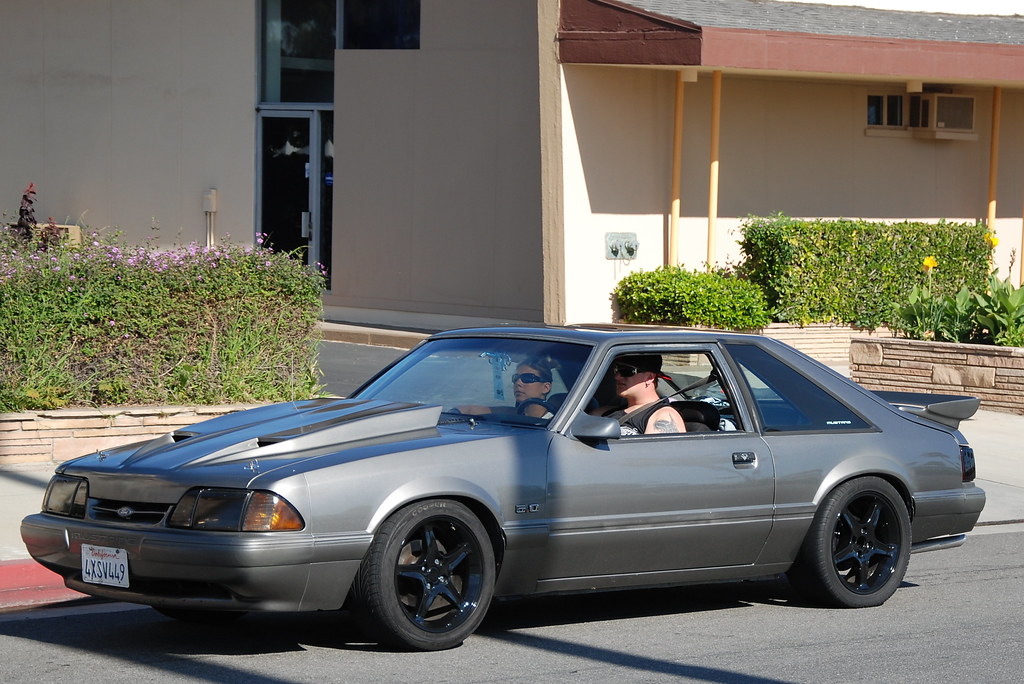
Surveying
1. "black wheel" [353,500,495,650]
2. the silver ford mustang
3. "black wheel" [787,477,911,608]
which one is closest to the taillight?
the silver ford mustang

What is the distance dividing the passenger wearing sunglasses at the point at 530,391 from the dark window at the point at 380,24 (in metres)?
13.1

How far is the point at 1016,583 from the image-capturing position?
8250mm

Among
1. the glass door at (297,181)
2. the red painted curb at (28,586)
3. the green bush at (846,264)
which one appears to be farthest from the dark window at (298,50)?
the red painted curb at (28,586)

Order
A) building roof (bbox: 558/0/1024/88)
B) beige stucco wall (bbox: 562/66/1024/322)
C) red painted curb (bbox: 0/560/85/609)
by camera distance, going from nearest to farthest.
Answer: red painted curb (bbox: 0/560/85/609) < building roof (bbox: 558/0/1024/88) < beige stucco wall (bbox: 562/66/1024/322)

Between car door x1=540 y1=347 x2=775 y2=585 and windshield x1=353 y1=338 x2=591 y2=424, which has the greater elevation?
windshield x1=353 y1=338 x2=591 y2=424

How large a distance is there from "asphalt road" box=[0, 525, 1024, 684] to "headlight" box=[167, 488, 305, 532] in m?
0.60

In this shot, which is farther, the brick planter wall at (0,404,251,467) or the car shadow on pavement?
the brick planter wall at (0,404,251,467)

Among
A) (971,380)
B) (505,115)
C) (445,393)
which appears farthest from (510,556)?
(505,115)

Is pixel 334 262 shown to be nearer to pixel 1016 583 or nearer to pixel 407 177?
pixel 407 177

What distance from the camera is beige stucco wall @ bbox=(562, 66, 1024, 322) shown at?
58.1 ft

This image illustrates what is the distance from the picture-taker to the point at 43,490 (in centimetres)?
962

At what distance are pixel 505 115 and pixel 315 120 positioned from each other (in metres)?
4.01

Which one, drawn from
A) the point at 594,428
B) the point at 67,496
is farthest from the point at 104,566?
the point at 594,428

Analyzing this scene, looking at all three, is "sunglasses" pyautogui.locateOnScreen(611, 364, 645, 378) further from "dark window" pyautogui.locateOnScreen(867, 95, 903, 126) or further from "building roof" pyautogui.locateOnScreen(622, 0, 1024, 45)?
"dark window" pyautogui.locateOnScreen(867, 95, 903, 126)
